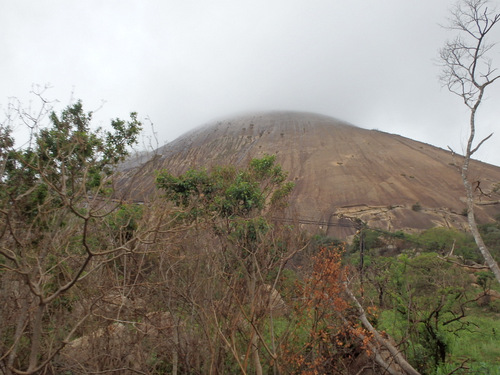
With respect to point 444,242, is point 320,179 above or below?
above

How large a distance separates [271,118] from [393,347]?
6230 cm

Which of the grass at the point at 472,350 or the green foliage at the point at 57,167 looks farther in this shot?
the grass at the point at 472,350

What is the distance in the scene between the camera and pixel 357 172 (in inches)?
1694

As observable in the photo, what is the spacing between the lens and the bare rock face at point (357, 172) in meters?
34.6

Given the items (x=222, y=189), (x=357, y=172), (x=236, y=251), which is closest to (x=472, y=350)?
(x=236, y=251)

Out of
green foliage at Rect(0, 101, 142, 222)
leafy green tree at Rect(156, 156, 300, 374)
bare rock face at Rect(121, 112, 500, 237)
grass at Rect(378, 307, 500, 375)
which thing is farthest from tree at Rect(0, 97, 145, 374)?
bare rock face at Rect(121, 112, 500, 237)

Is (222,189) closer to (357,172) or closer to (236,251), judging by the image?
(236,251)

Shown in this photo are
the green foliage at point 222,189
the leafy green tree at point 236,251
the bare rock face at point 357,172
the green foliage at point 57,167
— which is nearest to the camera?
the green foliage at point 57,167

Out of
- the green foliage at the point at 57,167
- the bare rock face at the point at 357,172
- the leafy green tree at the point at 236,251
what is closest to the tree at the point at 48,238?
the green foliage at the point at 57,167

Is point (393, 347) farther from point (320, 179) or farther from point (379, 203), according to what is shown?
point (320, 179)

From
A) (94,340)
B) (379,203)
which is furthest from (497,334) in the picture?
(379,203)

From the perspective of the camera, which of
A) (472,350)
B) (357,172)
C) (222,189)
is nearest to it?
(472,350)

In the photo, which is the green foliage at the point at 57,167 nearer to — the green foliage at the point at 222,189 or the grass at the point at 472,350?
the green foliage at the point at 222,189

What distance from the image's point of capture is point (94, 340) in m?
4.40
